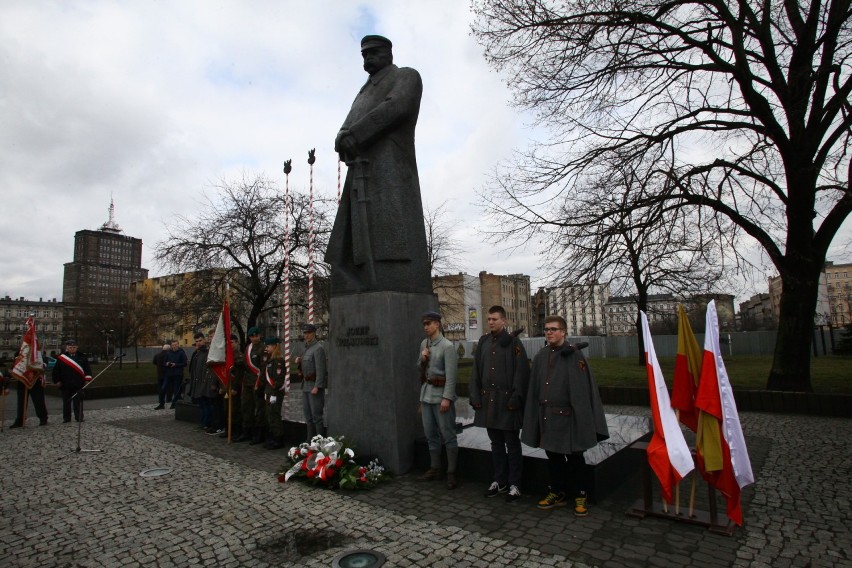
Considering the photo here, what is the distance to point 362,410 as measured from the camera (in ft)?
21.8

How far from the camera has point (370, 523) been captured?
4750 mm

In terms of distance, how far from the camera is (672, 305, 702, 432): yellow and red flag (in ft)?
15.1

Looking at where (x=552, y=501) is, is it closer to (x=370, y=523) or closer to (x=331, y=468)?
(x=370, y=523)

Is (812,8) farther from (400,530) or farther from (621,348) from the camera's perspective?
(621,348)

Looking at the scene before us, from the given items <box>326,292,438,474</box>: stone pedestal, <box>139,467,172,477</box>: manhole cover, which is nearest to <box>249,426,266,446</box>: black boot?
<box>139,467,172,477</box>: manhole cover

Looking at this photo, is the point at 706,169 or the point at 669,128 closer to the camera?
the point at 706,169

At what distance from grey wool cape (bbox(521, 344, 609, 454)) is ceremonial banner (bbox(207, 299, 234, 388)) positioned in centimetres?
598

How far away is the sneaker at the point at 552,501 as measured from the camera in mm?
4961

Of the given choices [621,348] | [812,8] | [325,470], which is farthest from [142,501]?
[621,348]

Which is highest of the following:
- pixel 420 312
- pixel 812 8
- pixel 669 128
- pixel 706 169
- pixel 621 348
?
pixel 812 8

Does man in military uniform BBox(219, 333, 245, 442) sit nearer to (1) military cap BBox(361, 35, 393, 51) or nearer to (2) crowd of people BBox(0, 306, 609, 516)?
(2) crowd of people BBox(0, 306, 609, 516)

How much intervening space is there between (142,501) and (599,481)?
16.4 ft

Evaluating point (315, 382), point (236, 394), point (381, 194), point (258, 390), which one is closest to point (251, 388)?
point (258, 390)

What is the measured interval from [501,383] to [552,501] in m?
1.25
